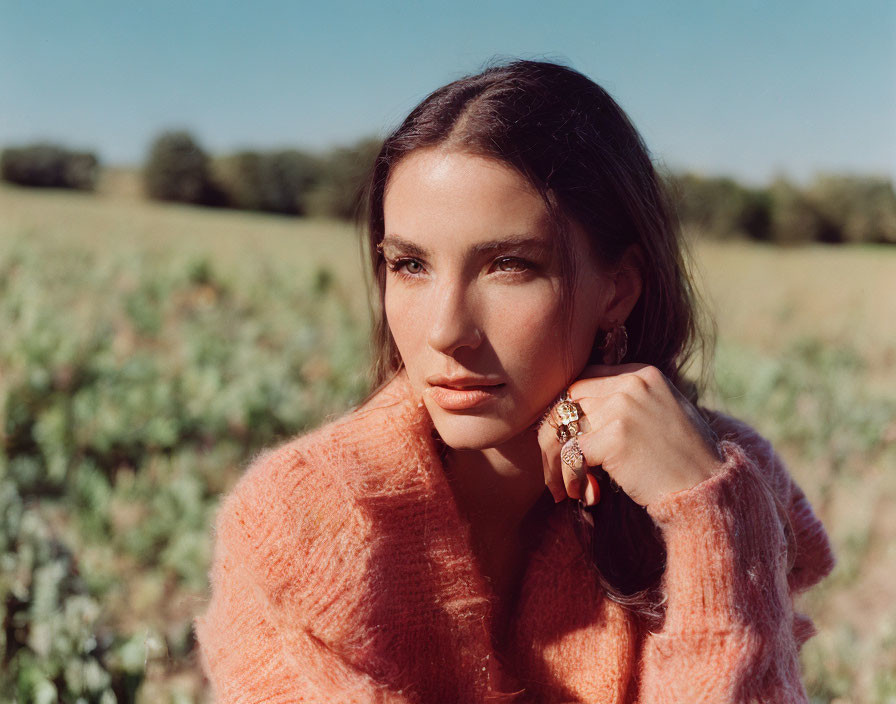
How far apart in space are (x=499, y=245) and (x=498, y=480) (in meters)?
0.60

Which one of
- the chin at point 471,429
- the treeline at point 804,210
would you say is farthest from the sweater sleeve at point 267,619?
the treeline at point 804,210

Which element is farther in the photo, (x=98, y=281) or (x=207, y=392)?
(x=98, y=281)

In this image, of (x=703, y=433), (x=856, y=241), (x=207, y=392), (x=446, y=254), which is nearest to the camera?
(x=446, y=254)

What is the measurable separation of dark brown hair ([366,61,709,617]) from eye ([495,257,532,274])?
0.29ft

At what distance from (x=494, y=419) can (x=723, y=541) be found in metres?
0.50

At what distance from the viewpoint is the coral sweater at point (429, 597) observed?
174cm

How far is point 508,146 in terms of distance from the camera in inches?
69.4

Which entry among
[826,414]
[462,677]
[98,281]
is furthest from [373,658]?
[98,281]

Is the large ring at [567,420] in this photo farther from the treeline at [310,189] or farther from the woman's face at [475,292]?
the treeline at [310,189]

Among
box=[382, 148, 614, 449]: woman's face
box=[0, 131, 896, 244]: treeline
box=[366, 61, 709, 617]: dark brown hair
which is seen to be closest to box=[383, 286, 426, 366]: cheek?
box=[382, 148, 614, 449]: woman's face

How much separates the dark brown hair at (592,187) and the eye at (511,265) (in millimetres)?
90

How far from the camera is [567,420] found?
1902 millimetres

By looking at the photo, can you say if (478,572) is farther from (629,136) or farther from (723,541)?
(629,136)

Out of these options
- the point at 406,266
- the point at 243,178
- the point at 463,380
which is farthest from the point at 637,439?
the point at 243,178
